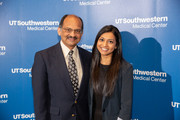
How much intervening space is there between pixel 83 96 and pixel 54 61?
1.99 feet

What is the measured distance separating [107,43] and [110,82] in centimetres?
52

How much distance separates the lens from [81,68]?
2340 millimetres

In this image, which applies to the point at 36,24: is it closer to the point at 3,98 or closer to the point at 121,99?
the point at 3,98

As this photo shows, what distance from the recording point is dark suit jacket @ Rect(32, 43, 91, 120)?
212cm

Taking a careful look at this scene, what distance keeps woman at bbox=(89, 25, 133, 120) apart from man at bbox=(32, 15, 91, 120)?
0.15 metres

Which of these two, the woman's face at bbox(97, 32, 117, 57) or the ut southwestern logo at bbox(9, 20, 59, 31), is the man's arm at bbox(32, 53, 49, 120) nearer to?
the woman's face at bbox(97, 32, 117, 57)

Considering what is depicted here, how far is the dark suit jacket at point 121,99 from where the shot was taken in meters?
2.13

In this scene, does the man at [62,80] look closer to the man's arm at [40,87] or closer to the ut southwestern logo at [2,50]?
the man's arm at [40,87]

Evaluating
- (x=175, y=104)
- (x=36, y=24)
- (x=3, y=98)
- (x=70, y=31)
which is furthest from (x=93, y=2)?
(x=3, y=98)

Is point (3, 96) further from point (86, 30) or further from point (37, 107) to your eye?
point (86, 30)

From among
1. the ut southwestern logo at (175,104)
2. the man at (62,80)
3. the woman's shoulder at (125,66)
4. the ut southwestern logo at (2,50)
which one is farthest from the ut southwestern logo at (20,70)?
the ut southwestern logo at (175,104)

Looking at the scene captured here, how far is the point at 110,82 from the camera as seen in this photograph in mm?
2205

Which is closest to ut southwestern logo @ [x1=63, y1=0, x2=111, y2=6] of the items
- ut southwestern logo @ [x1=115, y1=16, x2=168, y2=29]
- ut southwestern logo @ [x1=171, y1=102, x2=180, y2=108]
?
ut southwestern logo @ [x1=115, y1=16, x2=168, y2=29]

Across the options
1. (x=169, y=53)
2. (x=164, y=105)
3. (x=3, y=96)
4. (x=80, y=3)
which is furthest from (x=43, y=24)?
(x=164, y=105)
